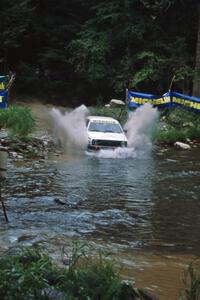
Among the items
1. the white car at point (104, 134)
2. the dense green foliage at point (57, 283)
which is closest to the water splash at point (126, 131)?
the white car at point (104, 134)

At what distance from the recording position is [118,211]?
42.5 ft

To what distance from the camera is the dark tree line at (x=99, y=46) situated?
33031mm

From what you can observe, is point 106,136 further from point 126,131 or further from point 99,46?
point 99,46

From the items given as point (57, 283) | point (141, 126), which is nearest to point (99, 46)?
point (141, 126)

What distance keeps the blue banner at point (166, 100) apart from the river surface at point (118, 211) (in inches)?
295

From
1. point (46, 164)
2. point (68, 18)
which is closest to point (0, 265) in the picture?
point (46, 164)

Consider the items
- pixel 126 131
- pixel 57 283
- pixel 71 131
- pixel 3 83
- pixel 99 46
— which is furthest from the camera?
pixel 99 46

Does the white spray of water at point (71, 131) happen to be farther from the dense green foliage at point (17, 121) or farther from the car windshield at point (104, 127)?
the dense green foliage at point (17, 121)

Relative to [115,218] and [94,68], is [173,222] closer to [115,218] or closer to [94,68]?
[115,218]

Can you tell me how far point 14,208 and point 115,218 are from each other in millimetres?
2401

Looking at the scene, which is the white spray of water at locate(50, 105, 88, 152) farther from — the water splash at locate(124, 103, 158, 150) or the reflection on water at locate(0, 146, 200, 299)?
the water splash at locate(124, 103, 158, 150)

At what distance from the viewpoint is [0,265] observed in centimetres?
618

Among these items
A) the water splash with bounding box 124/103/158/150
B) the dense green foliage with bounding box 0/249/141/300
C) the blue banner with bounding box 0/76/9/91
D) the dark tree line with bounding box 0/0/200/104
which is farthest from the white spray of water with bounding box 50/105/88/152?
the dense green foliage with bounding box 0/249/141/300

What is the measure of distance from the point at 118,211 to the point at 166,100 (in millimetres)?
15642
